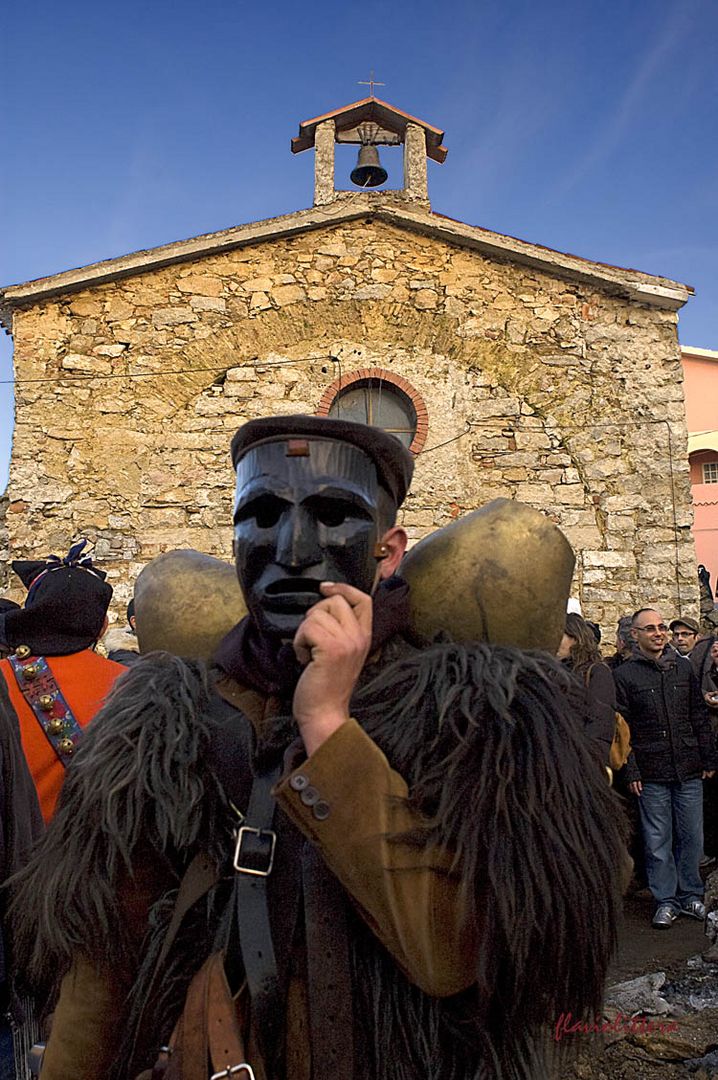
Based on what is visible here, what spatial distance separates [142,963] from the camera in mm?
1393

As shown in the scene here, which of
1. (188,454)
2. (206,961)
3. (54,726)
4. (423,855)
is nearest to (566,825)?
(423,855)

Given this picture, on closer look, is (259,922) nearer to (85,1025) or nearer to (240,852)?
(240,852)

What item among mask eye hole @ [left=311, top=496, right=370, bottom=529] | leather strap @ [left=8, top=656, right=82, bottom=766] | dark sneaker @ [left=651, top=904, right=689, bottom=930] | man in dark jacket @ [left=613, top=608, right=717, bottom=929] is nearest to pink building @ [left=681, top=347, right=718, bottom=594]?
man in dark jacket @ [left=613, top=608, right=717, bottom=929]

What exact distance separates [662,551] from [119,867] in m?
8.72

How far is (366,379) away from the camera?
31.5 feet

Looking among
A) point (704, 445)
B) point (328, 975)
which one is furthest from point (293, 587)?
point (704, 445)

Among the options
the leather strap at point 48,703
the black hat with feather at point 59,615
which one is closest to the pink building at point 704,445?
the black hat with feather at point 59,615

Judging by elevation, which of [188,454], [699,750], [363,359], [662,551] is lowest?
[699,750]

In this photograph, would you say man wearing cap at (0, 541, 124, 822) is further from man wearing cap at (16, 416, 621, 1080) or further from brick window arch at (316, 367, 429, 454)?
brick window arch at (316, 367, 429, 454)

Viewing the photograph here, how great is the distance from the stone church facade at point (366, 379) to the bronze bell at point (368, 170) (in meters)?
0.98

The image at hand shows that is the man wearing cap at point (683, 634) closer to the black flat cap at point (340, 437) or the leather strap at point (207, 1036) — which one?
the black flat cap at point (340, 437)

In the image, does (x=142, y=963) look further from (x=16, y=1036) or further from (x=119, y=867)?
(x=16, y=1036)

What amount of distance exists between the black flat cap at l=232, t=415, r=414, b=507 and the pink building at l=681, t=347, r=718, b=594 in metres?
18.8

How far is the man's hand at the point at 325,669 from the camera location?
4.17 ft
